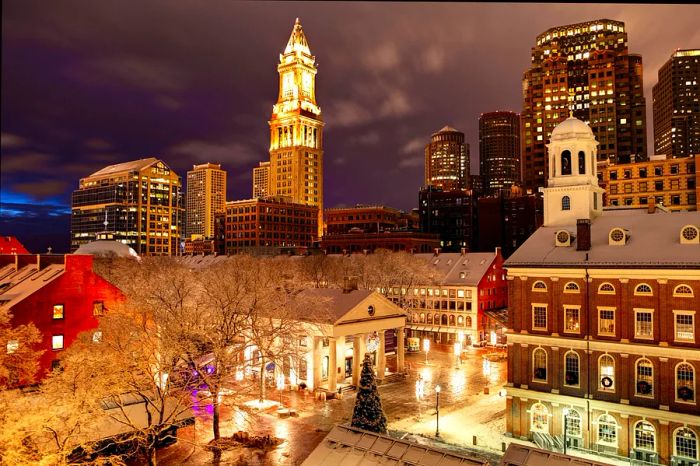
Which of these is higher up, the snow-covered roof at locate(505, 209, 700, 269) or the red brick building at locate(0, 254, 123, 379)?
the snow-covered roof at locate(505, 209, 700, 269)

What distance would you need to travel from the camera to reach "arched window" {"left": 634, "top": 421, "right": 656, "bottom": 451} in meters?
35.5

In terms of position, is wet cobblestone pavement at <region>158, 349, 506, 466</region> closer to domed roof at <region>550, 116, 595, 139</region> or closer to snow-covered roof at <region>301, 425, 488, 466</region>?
snow-covered roof at <region>301, 425, 488, 466</region>

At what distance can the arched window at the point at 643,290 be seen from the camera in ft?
121

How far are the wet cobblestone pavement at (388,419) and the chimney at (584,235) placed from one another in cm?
1540

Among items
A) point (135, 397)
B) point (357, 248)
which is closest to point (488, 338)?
point (135, 397)

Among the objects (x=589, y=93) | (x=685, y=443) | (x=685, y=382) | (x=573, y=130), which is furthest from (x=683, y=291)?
(x=589, y=93)

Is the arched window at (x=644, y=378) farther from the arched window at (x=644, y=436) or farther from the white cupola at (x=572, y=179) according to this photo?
the white cupola at (x=572, y=179)

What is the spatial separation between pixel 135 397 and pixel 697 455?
36953 millimetres

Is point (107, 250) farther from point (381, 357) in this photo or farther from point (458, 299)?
point (381, 357)

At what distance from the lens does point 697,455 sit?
33812mm

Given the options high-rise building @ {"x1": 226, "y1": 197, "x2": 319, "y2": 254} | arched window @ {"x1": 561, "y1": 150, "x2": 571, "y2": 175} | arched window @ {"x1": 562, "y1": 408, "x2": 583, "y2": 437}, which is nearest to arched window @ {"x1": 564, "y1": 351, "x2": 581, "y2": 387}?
arched window @ {"x1": 562, "y1": 408, "x2": 583, "y2": 437}

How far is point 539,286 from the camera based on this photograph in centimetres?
4150

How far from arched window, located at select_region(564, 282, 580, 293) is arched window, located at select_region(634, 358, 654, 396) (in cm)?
617

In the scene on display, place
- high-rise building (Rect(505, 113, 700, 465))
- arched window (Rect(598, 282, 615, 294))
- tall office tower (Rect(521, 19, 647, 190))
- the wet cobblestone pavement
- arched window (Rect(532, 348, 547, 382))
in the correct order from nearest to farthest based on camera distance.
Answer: high-rise building (Rect(505, 113, 700, 465)), the wet cobblestone pavement, arched window (Rect(598, 282, 615, 294)), arched window (Rect(532, 348, 547, 382)), tall office tower (Rect(521, 19, 647, 190))
